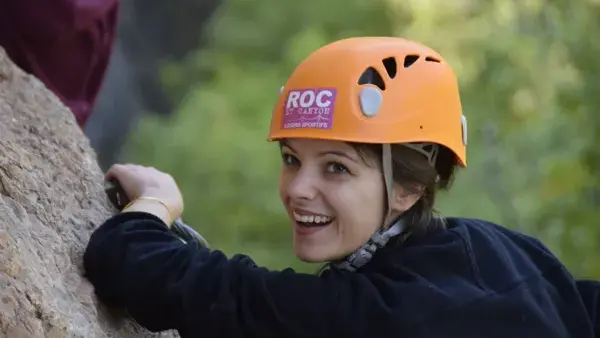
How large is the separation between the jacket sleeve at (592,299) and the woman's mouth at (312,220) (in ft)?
2.44

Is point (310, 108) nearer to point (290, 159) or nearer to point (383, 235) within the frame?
point (290, 159)

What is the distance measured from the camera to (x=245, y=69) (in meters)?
7.98

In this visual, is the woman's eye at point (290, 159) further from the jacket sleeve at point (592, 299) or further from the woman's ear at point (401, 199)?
the jacket sleeve at point (592, 299)

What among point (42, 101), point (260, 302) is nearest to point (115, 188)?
point (42, 101)

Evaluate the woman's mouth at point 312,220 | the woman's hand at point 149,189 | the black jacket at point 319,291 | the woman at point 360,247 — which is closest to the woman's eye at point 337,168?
the woman at point 360,247

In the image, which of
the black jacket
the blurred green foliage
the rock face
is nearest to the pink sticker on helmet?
the black jacket

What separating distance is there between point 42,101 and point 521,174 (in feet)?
14.9

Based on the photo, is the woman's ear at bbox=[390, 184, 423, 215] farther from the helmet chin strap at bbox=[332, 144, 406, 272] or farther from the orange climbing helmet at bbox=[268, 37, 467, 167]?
the orange climbing helmet at bbox=[268, 37, 467, 167]

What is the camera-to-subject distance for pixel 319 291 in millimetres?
1781

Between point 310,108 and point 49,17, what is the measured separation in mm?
1004

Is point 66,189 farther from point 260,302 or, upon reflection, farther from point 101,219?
point 260,302

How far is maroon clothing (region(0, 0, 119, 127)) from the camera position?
98.7 inches

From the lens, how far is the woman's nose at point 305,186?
1.90 m

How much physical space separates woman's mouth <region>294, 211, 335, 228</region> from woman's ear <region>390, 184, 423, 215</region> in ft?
0.51
